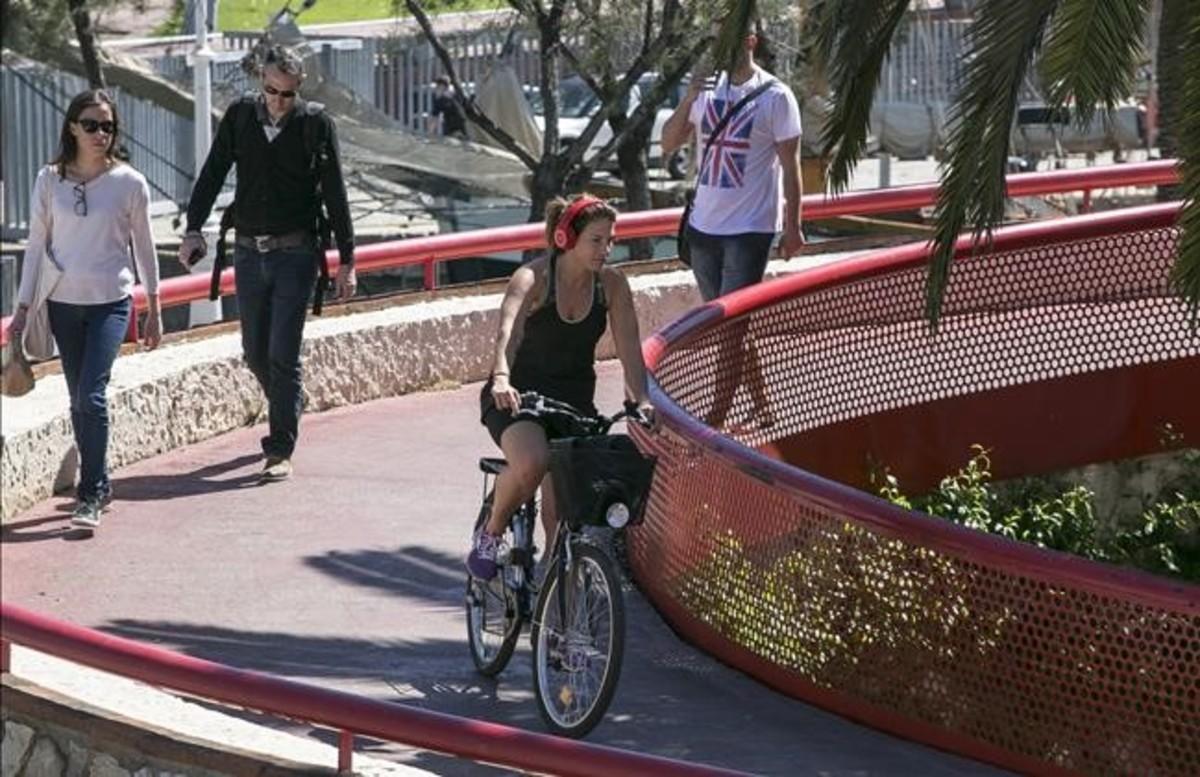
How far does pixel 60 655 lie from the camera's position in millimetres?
6406

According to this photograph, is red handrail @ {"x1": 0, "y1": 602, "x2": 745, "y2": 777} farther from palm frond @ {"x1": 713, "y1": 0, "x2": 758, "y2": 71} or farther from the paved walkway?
palm frond @ {"x1": 713, "y1": 0, "x2": 758, "y2": 71}

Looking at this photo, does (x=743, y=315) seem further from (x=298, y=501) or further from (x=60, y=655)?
(x=60, y=655)

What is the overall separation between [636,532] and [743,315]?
5.27 ft

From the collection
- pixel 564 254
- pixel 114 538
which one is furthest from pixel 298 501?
pixel 564 254

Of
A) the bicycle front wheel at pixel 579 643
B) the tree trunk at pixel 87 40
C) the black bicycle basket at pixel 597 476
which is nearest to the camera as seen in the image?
the bicycle front wheel at pixel 579 643

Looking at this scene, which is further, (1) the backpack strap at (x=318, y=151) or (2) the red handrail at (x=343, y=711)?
(1) the backpack strap at (x=318, y=151)

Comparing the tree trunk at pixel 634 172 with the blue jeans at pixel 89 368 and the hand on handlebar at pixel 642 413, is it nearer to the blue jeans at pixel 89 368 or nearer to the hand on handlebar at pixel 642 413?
the blue jeans at pixel 89 368

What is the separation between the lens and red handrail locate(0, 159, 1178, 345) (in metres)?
11.0

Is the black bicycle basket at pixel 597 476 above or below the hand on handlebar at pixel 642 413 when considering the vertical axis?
below

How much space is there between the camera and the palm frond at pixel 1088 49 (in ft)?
26.6

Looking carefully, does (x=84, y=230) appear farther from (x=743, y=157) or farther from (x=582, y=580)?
(x=743, y=157)

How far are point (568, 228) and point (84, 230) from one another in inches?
91.8

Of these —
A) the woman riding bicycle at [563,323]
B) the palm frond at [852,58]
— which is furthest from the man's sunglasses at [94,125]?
the palm frond at [852,58]

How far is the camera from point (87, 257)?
9.40 metres
